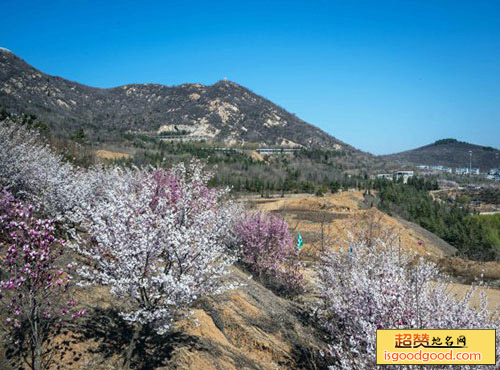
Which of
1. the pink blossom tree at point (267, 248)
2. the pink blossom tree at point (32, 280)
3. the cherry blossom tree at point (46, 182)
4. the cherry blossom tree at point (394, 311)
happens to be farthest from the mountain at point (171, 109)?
the cherry blossom tree at point (394, 311)

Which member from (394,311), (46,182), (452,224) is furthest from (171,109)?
(394,311)

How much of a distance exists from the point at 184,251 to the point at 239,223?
8.36m

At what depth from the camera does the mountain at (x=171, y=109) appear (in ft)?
436

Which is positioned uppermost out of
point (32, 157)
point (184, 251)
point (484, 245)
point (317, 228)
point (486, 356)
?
point (32, 157)

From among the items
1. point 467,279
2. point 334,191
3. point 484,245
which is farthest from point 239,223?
point 334,191

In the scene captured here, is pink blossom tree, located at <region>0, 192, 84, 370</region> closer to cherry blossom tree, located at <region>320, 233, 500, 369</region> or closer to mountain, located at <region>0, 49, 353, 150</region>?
cherry blossom tree, located at <region>320, 233, 500, 369</region>

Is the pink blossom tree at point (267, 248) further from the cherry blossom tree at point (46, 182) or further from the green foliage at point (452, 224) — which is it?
the green foliage at point (452, 224)

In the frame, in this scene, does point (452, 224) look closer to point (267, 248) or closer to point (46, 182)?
point (267, 248)

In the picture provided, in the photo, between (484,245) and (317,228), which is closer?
(317,228)

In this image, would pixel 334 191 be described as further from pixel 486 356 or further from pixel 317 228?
pixel 486 356

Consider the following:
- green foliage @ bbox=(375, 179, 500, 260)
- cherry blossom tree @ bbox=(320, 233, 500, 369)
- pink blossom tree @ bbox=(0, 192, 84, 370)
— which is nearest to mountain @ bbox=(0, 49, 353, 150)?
green foliage @ bbox=(375, 179, 500, 260)

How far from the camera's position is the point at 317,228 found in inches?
1328

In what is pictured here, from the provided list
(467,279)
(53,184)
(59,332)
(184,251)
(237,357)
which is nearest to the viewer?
(184,251)

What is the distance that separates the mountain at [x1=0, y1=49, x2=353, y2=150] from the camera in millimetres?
133000
